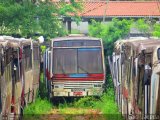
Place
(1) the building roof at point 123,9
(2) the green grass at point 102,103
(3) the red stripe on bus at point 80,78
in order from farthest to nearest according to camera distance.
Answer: (1) the building roof at point 123,9 < (3) the red stripe on bus at point 80,78 < (2) the green grass at point 102,103

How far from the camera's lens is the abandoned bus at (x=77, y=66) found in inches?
800

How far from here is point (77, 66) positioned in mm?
20438

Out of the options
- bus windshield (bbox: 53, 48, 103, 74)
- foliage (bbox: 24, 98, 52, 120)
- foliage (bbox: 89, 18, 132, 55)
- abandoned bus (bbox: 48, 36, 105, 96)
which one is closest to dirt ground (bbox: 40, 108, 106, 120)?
foliage (bbox: 24, 98, 52, 120)

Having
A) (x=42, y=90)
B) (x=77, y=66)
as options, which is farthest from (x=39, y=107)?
(x=42, y=90)

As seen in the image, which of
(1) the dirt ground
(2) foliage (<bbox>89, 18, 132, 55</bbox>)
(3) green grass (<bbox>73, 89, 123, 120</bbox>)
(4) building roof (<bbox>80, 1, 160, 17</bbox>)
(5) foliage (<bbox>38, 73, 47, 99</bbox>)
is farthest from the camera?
(4) building roof (<bbox>80, 1, 160, 17</bbox>)

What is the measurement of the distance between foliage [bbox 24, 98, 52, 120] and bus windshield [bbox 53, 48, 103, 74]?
4.05 ft

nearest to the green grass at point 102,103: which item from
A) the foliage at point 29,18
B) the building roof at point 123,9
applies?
the foliage at point 29,18

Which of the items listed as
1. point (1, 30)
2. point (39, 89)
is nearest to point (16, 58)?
point (39, 89)

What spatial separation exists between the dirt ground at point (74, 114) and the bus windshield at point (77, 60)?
1.49 meters

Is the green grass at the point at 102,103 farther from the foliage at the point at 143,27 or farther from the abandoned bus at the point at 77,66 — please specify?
the foliage at the point at 143,27

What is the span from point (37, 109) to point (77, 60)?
8.90ft

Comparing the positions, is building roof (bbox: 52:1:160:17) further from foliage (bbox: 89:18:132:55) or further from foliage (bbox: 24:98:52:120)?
foliage (bbox: 24:98:52:120)

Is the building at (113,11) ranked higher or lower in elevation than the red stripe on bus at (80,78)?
higher

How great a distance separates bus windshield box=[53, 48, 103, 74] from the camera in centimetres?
2031
